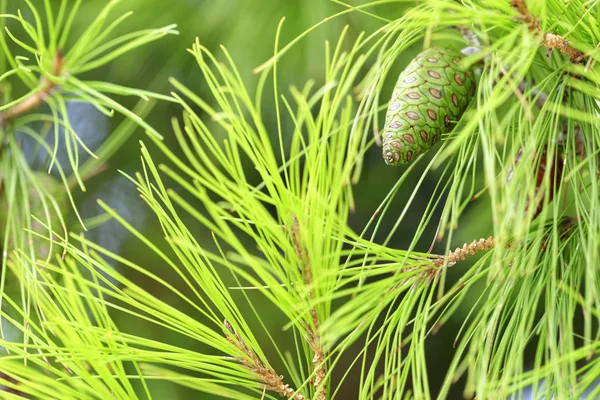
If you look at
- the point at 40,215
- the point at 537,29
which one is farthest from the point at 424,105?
the point at 40,215

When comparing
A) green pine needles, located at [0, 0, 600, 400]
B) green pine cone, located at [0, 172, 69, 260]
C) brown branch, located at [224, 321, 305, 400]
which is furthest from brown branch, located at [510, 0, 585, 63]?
green pine cone, located at [0, 172, 69, 260]

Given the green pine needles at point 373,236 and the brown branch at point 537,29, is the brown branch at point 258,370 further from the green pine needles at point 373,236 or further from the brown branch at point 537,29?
the brown branch at point 537,29

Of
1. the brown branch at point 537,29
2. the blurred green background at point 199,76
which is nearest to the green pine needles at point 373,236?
the brown branch at point 537,29

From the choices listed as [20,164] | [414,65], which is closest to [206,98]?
[20,164]

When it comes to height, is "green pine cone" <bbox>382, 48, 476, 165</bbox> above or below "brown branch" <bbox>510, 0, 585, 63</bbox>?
below

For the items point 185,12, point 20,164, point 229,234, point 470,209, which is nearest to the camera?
point 229,234

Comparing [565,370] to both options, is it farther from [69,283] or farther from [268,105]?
[268,105]

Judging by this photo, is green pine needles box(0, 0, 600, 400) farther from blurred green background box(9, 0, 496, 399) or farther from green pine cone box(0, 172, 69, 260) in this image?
blurred green background box(9, 0, 496, 399)

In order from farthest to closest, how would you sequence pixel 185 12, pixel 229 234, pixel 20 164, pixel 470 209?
1. pixel 470 209
2. pixel 185 12
3. pixel 20 164
4. pixel 229 234
